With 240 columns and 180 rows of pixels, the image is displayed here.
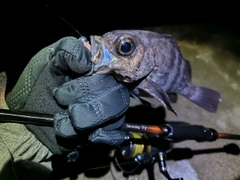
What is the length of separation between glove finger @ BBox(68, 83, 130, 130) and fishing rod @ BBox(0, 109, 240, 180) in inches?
4.6

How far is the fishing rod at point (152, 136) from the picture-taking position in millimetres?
863

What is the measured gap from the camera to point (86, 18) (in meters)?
2.42

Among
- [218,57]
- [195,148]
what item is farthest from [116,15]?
[195,148]

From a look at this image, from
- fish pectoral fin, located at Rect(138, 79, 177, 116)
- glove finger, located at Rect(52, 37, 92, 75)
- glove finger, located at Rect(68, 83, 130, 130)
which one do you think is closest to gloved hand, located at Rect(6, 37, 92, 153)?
glove finger, located at Rect(52, 37, 92, 75)

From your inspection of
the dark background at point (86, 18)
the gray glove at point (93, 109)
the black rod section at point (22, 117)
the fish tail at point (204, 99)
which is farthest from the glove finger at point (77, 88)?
the dark background at point (86, 18)

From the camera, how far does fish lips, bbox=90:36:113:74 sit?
3.23ft

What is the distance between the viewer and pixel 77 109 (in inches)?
32.9

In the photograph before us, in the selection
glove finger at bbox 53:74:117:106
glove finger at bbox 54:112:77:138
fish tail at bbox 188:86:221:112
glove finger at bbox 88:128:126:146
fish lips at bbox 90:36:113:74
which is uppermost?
fish lips at bbox 90:36:113:74

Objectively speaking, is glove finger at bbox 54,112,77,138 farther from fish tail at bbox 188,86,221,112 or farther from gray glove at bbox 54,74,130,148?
fish tail at bbox 188,86,221,112

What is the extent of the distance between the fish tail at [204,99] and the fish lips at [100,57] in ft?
2.11

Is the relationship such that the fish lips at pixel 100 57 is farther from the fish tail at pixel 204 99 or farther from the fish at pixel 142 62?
the fish tail at pixel 204 99

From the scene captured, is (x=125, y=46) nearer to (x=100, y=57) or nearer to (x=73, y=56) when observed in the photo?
(x=100, y=57)

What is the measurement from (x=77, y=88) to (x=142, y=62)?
1.10ft

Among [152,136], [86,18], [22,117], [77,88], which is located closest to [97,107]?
[77,88]
